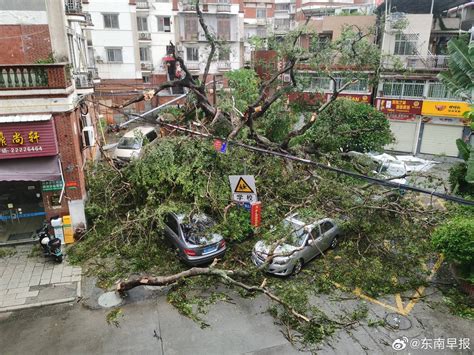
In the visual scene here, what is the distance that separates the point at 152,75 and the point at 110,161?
23.0m

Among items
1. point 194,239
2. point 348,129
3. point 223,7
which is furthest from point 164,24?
point 194,239

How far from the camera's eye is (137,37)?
32812 millimetres

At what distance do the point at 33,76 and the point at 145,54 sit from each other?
2469cm

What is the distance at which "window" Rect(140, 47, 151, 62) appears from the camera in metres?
34.4

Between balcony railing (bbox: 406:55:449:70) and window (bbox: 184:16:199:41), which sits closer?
balcony railing (bbox: 406:55:449:70)

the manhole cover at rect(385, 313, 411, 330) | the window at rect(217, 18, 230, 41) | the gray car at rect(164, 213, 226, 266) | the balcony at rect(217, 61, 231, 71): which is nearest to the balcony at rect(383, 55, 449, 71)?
the balcony at rect(217, 61, 231, 71)

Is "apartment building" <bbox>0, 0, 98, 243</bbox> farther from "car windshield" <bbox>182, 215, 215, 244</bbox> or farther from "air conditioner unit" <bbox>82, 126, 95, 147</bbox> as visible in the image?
"car windshield" <bbox>182, 215, 215, 244</bbox>

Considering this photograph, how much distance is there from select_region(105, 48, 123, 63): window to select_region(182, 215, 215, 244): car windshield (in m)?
25.5

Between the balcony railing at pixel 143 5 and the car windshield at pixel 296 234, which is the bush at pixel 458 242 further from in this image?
the balcony railing at pixel 143 5

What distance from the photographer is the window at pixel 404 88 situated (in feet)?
80.2

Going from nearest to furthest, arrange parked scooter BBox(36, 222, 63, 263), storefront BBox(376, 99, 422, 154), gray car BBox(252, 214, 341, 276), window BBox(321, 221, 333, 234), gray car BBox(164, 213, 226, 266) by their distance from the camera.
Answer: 1. gray car BBox(252, 214, 341, 276)
2. gray car BBox(164, 213, 226, 266)
3. parked scooter BBox(36, 222, 63, 263)
4. window BBox(321, 221, 333, 234)
5. storefront BBox(376, 99, 422, 154)

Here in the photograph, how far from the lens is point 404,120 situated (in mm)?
25625

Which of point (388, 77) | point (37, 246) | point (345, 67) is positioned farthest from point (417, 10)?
point (37, 246)

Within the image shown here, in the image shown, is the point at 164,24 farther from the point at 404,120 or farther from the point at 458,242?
the point at 458,242
